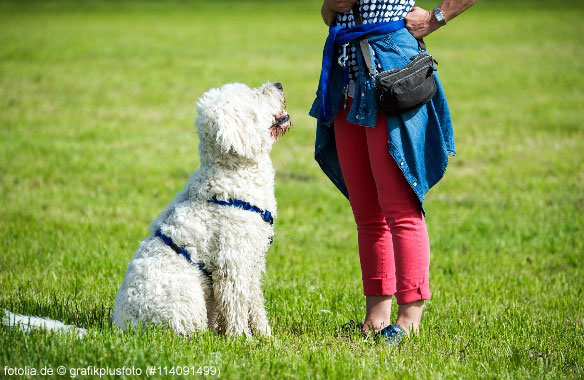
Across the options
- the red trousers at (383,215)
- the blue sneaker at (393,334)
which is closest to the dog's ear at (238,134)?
the red trousers at (383,215)

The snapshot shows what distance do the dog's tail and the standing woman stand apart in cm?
207

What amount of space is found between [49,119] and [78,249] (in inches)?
326

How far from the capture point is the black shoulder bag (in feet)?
14.3

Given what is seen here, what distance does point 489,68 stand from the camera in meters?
22.2

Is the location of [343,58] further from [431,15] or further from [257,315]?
[257,315]

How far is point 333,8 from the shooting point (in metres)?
4.64

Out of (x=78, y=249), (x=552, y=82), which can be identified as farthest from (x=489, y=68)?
(x=78, y=249)

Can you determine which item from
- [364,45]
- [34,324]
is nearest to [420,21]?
[364,45]

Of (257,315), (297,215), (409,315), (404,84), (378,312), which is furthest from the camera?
(297,215)

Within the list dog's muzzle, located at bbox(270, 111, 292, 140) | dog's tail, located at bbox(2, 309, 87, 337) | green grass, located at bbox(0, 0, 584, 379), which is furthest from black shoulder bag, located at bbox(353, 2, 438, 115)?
dog's tail, located at bbox(2, 309, 87, 337)

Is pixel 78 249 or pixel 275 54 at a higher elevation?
pixel 275 54

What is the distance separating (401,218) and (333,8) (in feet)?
4.87

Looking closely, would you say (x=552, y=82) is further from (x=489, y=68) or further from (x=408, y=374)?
(x=408, y=374)

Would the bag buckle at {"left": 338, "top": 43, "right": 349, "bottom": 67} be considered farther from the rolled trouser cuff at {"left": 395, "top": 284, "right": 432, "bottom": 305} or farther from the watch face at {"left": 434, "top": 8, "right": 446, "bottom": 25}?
the rolled trouser cuff at {"left": 395, "top": 284, "right": 432, "bottom": 305}
